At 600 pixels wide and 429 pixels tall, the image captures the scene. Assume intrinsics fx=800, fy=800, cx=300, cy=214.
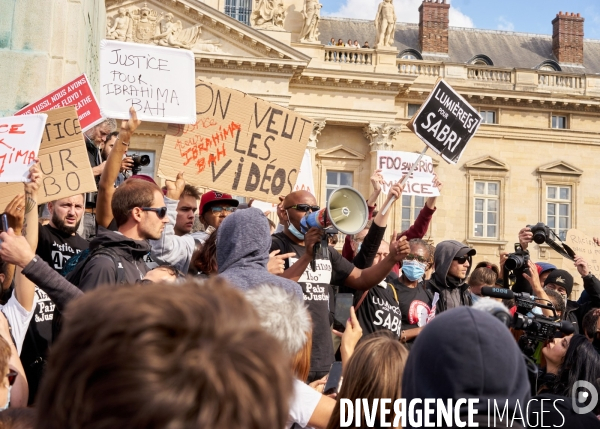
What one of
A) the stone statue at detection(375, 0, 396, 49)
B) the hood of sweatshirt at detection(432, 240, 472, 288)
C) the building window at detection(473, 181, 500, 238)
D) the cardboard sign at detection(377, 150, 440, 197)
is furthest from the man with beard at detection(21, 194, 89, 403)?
the stone statue at detection(375, 0, 396, 49)

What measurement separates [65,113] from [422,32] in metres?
32.7

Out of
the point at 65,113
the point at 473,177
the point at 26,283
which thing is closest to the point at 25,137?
the point at 65,113

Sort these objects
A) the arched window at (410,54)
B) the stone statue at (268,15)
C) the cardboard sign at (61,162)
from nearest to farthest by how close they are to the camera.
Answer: the cardboard sign at (61,162) → the stone statue at (268,15) → the arched window at (410,54)

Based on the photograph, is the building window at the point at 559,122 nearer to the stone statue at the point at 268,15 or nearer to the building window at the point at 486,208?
the building window at the point at 486,208

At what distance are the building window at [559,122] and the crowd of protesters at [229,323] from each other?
86.2 ft

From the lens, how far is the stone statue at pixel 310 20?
3127 cm

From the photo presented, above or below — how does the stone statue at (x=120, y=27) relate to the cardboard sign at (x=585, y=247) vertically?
above

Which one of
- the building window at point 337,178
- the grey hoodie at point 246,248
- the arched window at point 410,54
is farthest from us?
the arched window at point 410,54

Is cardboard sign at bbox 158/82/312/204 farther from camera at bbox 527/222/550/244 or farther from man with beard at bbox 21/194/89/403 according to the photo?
camera at bbox 527/222/550/244

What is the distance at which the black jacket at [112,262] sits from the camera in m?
3.55

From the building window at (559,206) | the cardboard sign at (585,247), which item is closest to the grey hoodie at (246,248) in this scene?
the cardboard sign at (585,247)

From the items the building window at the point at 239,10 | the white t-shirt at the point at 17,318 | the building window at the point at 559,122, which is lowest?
the white t-shirt at the point at 17,318

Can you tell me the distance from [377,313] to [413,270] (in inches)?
31.7

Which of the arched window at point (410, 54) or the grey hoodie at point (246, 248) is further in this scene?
the arched window at point (410, 54)
